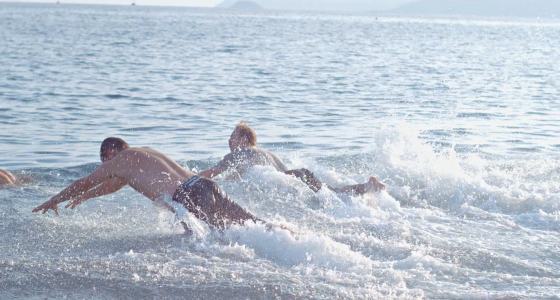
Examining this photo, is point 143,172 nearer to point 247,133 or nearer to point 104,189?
point 104,189

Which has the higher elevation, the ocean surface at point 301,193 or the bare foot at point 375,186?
the bare foot at point 375,186

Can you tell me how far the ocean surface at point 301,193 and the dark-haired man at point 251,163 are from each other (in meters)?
0.15

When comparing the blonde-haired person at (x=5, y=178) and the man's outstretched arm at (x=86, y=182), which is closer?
the man's outstretched arm at (x=86, y=182)

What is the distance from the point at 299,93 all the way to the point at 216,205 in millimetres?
13471

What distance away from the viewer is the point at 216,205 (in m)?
6.34

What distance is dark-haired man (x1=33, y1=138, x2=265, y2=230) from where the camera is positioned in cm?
632

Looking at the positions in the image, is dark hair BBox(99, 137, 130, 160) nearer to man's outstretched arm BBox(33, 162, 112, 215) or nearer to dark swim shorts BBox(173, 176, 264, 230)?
man's outstretched arm BBox(33, 162, 112, 215)

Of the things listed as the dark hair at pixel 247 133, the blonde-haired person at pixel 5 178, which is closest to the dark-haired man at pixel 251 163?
the dark hair at pixel 247 133

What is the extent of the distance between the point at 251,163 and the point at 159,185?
7.01 feet

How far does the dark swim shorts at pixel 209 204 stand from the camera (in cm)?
630

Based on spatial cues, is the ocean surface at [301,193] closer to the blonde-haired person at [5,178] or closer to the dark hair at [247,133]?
the blonde-haired person at [5,178]

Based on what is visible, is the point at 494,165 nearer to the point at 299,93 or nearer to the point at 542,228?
the point at 542,228

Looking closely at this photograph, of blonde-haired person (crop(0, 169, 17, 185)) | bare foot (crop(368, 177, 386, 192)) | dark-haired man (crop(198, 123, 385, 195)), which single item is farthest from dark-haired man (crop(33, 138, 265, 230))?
blonde-haired person (crop(0, 169, 17, 185))

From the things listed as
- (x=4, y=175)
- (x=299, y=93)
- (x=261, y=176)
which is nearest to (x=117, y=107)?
(x=299, y=93)
